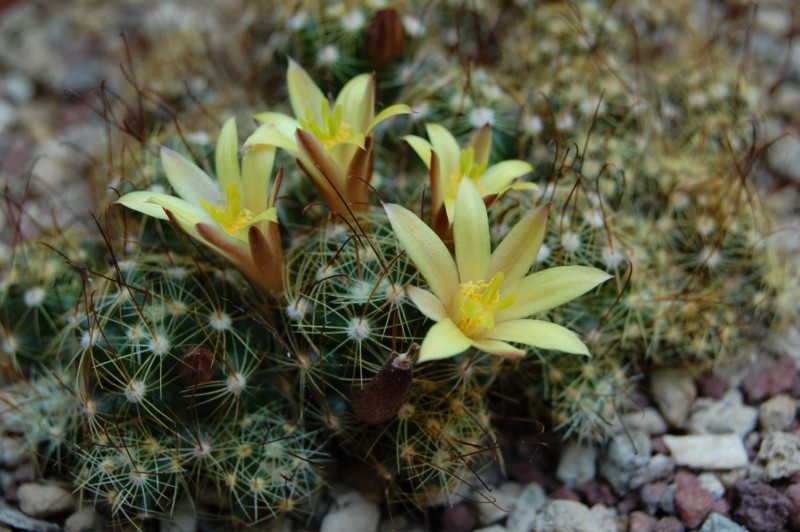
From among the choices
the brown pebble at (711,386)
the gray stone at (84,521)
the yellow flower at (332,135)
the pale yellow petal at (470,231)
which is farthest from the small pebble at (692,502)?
the gray stone at (84,521)

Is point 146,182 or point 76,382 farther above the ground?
point 146,182

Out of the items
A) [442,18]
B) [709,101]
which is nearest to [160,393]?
[442,18]

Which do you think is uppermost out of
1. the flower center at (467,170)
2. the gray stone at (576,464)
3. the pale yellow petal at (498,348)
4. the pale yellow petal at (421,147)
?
the pale yellow petal at (421,147)

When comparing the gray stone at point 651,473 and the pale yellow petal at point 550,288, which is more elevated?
the pale yellow petal at point 550,288

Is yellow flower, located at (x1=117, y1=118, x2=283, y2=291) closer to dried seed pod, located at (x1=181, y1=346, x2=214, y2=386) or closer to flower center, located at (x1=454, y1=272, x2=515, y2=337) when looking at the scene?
dried seed pod, located at (x1=181, y1=346, x2=214, y2=386)

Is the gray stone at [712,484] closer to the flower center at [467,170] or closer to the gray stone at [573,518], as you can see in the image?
the gray stone at [573,518]

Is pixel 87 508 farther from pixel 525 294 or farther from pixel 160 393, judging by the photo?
pixel 525 294

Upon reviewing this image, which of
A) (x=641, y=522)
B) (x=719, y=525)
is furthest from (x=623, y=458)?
(x=719, y=525)
